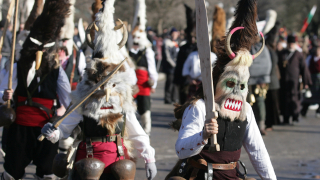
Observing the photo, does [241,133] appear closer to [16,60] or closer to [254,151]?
[254,151]

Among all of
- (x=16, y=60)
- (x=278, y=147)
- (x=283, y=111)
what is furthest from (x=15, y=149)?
(x=283, y=111)

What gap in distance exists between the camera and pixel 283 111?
11195mm

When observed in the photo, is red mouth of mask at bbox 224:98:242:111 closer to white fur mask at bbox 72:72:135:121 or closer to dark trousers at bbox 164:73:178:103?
white fur mask at bbox 72:72:135:121

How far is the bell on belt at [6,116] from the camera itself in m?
4.50

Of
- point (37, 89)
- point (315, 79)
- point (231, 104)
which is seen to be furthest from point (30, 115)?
point (315, 79)

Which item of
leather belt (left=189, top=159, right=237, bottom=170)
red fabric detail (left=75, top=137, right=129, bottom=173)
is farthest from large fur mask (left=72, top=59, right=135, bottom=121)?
leather belt (left=189, top=159, right=237, bottom=170)

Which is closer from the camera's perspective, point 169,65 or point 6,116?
point 6,116

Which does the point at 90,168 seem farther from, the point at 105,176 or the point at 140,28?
the point at 140,28

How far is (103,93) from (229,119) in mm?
1160

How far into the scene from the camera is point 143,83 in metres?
8.59

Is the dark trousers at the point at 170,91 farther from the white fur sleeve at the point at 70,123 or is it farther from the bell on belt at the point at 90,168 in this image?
the bell on belt at the point at 90,168

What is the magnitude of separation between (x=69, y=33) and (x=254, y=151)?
4.28 m

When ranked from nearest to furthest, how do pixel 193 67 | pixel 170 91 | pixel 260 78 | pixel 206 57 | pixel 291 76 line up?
pixel 206 57 < pixel 193 67 < pixel 260 78 < pixel 291 76 < pixel 170 91

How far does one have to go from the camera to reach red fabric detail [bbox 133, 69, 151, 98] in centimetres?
856
